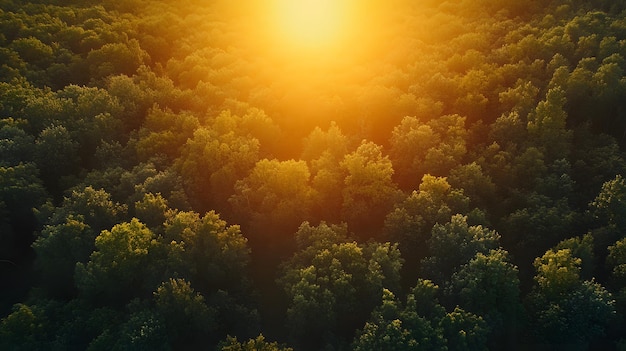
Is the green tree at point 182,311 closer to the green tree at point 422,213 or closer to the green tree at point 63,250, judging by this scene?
the green tree at point 63,250

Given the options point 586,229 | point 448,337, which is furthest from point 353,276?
point 586,229

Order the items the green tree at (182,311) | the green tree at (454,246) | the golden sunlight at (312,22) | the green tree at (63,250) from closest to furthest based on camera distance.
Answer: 1. the green tree at (182,311)
2. the green tree at (454,246)
3. the green tree at (63,250)
4. the golden sunlight at (312,22)

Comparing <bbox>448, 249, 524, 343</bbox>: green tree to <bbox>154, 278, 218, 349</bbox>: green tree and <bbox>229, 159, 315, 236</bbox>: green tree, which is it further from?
<bbox>154, 278, 218, 349</bbox>: green tree

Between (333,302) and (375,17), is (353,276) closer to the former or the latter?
(333,302)

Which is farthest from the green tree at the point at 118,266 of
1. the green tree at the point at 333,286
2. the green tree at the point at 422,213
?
the green tree at the point at 422,213

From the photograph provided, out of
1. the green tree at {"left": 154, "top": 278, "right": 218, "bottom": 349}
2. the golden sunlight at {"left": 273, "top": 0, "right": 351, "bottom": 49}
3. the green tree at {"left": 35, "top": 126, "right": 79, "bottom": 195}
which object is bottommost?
the green tree at {"left": 154, "top": 278, "right": 218, "bottom": 349}

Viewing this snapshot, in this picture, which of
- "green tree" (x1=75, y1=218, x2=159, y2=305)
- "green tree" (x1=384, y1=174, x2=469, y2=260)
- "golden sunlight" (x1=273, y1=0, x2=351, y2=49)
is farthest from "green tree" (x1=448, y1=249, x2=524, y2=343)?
"golden sunlight" (x1=273, y1=0, x2=351, y2=49)

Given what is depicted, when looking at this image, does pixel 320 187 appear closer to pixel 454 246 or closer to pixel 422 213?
pixel 422 213

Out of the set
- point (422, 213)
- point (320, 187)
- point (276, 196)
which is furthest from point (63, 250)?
point (422, 213)
